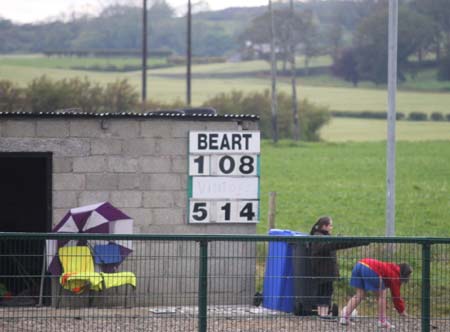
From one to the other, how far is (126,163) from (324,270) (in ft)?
12.5

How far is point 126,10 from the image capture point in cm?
16312

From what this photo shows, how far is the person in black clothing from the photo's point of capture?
34.1ft

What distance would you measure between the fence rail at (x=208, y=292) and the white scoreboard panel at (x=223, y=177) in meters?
1.83

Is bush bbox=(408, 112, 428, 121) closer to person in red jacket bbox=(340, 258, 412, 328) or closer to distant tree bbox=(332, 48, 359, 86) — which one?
distant tree bbox=(332, 48, 359, 86)

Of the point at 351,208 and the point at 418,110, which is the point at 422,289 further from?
the point at 418,110

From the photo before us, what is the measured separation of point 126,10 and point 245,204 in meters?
152

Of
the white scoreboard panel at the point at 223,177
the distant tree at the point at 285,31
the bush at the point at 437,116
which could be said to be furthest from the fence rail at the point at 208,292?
the distant tree at the point at 285,31

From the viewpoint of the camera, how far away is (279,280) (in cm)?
1132

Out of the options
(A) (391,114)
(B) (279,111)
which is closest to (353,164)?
(B) (279,111)

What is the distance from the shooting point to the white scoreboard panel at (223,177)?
1391 cm

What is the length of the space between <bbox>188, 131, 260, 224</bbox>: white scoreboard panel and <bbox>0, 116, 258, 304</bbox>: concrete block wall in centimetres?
9

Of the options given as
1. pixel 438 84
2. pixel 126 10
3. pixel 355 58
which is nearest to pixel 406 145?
pixel 438 84

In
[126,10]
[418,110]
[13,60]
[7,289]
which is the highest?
[126,10]

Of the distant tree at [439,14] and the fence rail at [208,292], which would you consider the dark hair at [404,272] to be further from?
the distant tree at [439,14]
